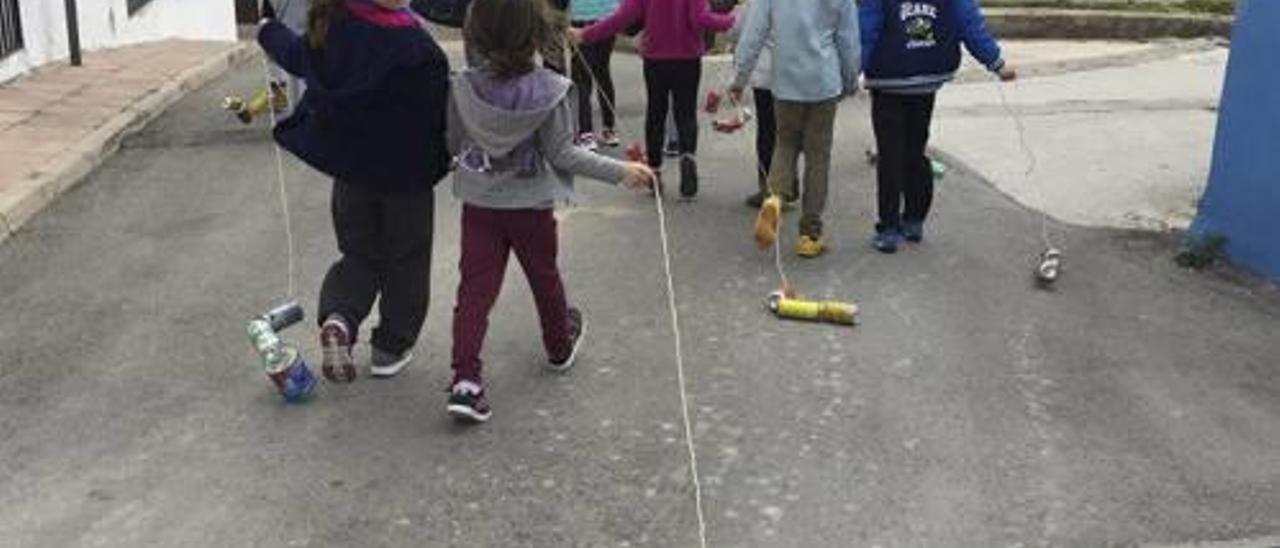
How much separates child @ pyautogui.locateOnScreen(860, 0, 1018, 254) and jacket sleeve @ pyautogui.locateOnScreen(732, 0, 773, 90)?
43cm

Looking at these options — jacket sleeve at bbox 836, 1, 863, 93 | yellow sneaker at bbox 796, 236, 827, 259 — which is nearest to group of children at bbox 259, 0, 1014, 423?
yellow sneaker at bbox 796, 236, 827, 259

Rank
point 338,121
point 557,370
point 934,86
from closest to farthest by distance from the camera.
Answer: point 338,121, point 557,370, point 934,86

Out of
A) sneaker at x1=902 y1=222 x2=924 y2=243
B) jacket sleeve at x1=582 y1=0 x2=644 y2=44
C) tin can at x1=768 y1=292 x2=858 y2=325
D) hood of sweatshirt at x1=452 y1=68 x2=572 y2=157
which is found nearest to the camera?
hood of sweatshirt at x1=452 y1=68 x2=572 y2=157

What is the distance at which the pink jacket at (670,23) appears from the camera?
301 inches

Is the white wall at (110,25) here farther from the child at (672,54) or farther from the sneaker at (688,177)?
the sneaker at (688,177)

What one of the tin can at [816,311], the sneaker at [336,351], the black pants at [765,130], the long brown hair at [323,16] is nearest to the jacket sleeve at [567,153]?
the long brown hair at [323,16]

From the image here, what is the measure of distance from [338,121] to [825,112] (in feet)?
9.01

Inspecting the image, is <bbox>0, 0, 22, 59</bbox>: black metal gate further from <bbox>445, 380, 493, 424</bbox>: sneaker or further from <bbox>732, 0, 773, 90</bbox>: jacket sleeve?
<bbox>445, 380, 493, 424</bbox>: sneaker

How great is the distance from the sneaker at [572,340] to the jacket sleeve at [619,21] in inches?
103

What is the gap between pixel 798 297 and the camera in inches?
244

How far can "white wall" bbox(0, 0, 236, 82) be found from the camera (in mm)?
11430

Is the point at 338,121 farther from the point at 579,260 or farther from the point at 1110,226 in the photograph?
the point at 1110,226

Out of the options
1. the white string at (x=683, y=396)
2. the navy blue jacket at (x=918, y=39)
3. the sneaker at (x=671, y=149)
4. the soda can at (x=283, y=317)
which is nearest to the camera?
the white string at (x=683, y=396)

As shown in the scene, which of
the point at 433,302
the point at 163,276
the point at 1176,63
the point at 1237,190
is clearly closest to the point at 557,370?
the point at 433,302
